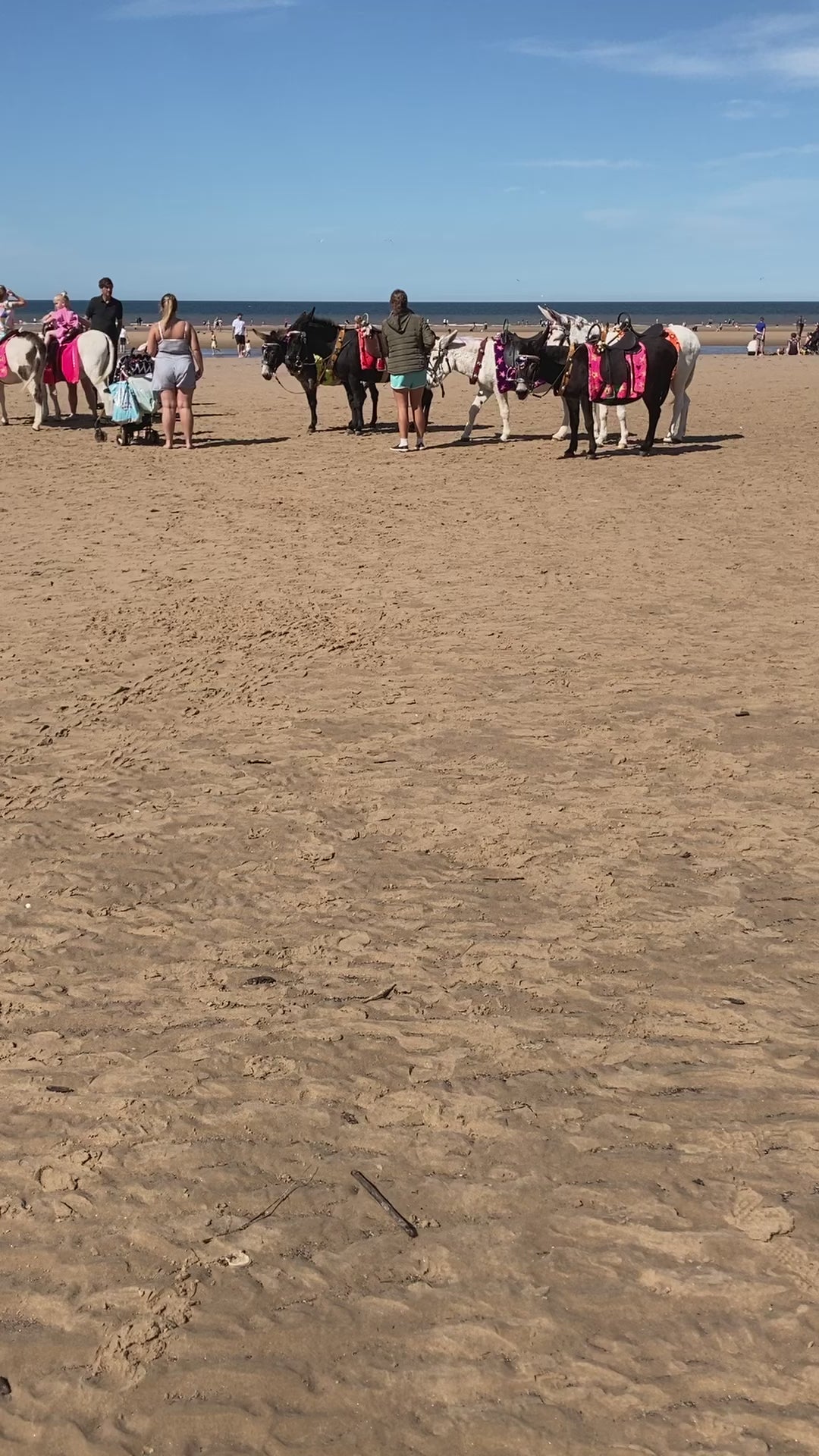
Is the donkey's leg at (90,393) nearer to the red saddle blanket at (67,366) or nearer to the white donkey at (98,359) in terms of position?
the red saddle blanket at (67,366)

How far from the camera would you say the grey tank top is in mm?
14203

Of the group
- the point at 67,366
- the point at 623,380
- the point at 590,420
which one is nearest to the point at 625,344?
the point at 623,380

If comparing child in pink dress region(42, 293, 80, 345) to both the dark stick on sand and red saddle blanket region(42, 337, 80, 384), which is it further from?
the dark stick on sand

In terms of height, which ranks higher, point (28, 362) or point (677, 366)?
point (28, 362)

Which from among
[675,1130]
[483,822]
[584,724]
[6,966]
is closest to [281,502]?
[584,724]

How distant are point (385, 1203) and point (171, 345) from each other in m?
12.7

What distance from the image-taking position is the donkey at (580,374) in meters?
14.2

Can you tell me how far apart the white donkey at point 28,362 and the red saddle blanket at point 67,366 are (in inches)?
8.0

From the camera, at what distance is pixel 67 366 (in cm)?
1728

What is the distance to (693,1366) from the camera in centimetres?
260

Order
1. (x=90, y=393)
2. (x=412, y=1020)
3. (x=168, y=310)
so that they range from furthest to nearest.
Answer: (x=90, y=393) < (x=168, y=310) < (x=412, y=1020)

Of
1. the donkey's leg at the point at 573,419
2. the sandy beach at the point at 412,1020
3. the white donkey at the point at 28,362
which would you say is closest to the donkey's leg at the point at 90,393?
the white donkey at the point at 28,362

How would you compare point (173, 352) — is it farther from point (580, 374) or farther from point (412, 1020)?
point (412, 1020)

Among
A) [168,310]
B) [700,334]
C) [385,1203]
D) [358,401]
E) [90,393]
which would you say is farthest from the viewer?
[700,334]
